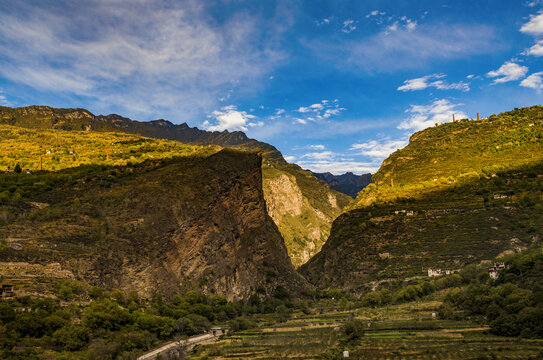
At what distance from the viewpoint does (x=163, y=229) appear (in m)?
60.3

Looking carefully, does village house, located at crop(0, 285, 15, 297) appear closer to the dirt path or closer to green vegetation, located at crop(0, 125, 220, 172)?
the dirt path

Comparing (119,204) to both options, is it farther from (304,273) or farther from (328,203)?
(328,203)

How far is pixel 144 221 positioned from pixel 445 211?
60.4m

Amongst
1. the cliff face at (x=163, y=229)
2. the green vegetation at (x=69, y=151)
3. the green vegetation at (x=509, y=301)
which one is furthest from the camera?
the green vegetation at (x=69, y=151)

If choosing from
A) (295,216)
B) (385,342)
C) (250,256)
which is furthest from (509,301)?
(295,216)

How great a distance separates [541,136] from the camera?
3767 inches

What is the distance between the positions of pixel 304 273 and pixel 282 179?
6216cm

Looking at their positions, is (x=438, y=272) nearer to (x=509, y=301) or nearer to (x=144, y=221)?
(x=509, y=301)

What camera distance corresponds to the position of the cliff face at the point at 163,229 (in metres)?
49.9

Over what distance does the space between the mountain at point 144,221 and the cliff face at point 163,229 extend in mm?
160

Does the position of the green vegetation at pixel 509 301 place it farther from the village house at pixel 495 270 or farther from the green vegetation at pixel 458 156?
the green vegetation at pixel 458 156

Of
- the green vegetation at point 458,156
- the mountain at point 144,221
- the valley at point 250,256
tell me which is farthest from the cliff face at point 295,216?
the mountain at point 144,221

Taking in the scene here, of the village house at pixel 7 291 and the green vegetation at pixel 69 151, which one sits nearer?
the village house at pixel 7 291

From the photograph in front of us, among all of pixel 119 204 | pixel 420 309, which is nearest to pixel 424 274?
pixel 420 309
